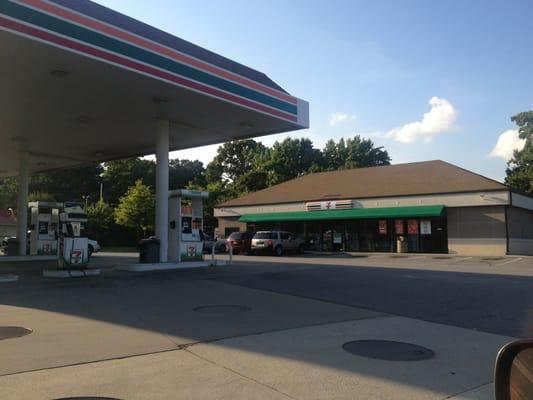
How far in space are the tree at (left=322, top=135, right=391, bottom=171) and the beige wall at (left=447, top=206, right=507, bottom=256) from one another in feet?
134

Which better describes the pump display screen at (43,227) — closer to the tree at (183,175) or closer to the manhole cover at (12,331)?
the manhole cover at (12,331)

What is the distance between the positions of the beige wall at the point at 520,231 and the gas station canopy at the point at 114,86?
19563 mm

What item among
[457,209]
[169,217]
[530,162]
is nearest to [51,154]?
[169,217]

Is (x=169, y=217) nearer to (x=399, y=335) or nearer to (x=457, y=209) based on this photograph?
(x=399, y=335)

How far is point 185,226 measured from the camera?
20922 millimetres

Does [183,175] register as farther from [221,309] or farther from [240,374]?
[240,374]

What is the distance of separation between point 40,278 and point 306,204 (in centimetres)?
2733

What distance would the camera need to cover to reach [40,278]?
16625 mm

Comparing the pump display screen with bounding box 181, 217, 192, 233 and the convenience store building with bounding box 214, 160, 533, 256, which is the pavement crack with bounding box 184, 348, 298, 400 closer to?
the pump display screen with bounding box 181, 217, 192, 233

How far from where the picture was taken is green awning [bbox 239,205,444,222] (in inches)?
1391

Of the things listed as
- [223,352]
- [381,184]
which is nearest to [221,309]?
[223,352]

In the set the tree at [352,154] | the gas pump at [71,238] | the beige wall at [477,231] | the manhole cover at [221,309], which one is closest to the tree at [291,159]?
the tree at [352,154]

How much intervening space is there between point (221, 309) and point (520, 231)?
31323 millimetres

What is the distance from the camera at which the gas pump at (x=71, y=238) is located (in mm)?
17078
